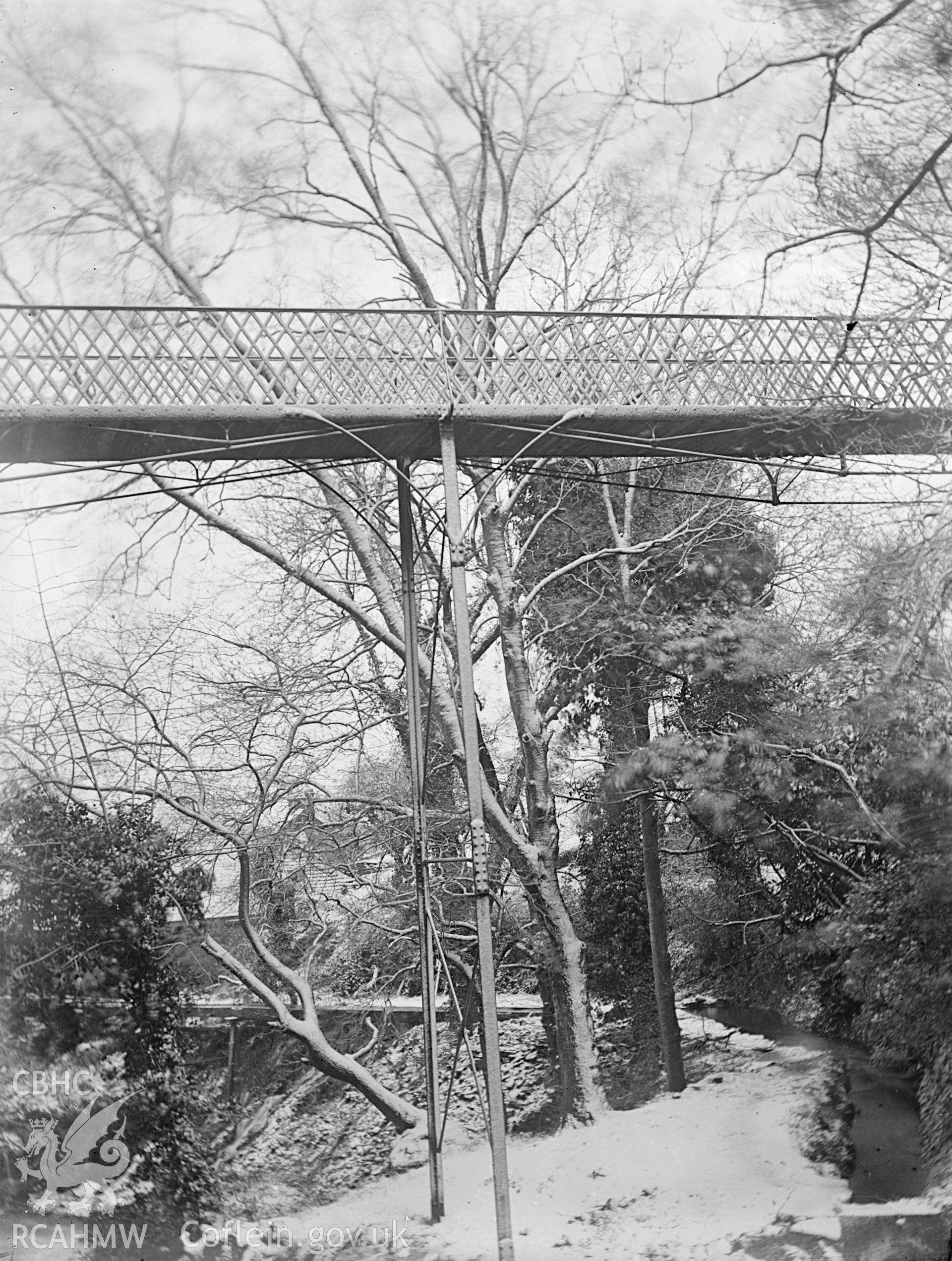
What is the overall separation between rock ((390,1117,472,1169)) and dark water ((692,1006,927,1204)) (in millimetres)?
1996

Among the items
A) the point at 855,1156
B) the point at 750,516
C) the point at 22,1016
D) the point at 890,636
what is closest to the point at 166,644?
the point at 22,1016

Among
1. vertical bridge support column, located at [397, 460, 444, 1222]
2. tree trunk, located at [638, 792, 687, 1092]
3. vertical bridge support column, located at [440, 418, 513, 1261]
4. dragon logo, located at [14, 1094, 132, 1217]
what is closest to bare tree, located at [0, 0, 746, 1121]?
tree trunk, located at [638, 792, 687, 1092]

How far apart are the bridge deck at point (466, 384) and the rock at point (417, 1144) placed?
3.93 meters

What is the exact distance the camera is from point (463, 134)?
284 inches

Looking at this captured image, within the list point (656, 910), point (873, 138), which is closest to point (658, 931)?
point (656, 910)

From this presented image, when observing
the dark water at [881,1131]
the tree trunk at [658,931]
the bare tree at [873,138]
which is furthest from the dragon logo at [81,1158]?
the bare tree at [873,138]

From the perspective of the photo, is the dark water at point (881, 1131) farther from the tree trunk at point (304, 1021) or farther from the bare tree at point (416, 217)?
the tree trunk at point (304, 1021)

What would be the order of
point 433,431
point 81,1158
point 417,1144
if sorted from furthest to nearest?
point 417,1144 → point 81,1158 → point 433,431

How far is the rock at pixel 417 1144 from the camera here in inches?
260

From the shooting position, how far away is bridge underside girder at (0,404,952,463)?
4.37m

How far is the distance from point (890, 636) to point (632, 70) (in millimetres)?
3321

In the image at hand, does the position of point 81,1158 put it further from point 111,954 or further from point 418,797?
point 418,797

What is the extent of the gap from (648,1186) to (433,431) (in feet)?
12.7

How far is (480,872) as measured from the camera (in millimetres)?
4297
